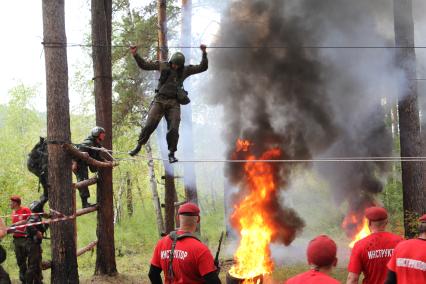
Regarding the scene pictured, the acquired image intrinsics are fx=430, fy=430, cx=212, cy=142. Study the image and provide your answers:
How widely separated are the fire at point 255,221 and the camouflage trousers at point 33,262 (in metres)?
4.28

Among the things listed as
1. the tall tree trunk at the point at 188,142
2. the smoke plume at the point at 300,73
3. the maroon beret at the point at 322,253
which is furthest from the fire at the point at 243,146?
the maroon beret at the point at 322,253

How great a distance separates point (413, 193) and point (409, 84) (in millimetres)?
2935

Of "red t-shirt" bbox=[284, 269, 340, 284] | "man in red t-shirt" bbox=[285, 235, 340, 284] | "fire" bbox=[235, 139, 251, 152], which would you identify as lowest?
"red t-shirt" bbox=[284, 269, 340, 284]

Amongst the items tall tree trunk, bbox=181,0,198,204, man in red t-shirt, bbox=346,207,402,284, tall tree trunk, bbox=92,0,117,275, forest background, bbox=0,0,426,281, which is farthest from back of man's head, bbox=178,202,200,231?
tall tree trunk, bbox=181,0,198,204

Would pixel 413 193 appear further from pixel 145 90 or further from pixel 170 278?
pixel 145 90

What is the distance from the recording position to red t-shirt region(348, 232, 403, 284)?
457 centimetres

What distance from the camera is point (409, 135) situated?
11.4 m

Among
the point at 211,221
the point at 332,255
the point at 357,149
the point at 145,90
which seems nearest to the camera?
the point at 332,255

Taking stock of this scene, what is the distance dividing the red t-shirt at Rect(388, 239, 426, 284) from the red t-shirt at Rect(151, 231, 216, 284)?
1.73 metres

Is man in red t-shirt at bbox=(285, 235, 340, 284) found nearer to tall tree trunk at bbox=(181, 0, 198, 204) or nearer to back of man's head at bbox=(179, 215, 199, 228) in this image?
back of man's head at bbox=(179, 215, 199, 228)

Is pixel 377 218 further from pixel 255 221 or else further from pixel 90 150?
pixel 255 221

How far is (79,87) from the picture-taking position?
88.6 ft

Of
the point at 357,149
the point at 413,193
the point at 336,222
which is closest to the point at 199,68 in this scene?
the point at 413,193

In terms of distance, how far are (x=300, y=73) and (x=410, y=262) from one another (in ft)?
37.1
